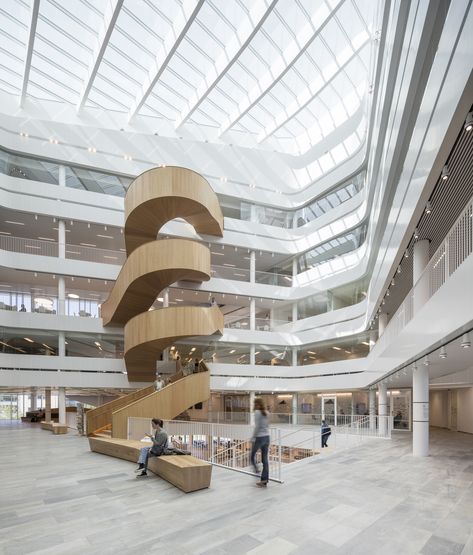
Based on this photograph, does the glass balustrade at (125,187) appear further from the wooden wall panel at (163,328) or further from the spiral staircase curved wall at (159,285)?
the wooden wall panel at (163,328)

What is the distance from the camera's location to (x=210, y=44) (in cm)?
2005

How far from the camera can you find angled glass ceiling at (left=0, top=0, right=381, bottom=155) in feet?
58.1

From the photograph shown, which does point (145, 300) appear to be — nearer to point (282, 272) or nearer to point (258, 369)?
point (258, 369)

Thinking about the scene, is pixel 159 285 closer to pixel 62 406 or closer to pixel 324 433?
pixel 62 406

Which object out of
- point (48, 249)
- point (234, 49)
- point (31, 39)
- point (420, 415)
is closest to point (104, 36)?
point (31, 39)

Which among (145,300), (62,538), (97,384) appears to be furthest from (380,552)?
(97,384)

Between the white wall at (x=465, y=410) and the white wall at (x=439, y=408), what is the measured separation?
208 centimetres

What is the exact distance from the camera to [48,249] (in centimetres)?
2247

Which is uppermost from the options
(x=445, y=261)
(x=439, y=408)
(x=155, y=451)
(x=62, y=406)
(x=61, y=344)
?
(x=445, y=261)

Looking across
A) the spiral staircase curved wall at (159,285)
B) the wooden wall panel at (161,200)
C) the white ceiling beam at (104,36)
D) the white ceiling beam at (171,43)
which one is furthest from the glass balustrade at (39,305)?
the white ceiling beam at (171,43)

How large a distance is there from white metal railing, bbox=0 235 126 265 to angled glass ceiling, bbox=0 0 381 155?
8076 mm

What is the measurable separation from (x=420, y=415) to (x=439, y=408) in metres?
15.0

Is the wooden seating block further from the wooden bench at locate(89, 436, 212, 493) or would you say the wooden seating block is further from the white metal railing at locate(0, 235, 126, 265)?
the white metal railing at locate(0, 235, 126, 265)

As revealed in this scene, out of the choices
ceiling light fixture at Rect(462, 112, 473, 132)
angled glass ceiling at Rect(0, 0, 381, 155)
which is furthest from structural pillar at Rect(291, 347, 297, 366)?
ceiling light fixture at Rect(462, 112, 473, 132)
